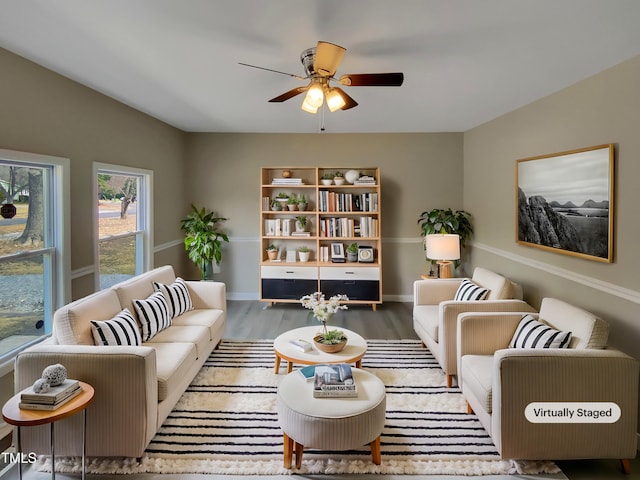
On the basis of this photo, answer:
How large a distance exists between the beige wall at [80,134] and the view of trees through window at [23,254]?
0.23m

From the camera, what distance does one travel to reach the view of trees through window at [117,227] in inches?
156

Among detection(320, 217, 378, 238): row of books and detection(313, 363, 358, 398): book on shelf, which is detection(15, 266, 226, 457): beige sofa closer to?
detection(313, 363, 358, 398): book on shelf

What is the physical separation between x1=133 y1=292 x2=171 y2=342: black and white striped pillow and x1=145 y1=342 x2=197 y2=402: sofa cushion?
118mm

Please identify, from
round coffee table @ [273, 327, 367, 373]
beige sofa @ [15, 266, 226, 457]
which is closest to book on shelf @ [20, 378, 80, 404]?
beige sofa @ [15, 266, 226, 457]

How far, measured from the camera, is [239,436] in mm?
2514

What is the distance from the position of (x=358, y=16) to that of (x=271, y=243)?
13.3 ft

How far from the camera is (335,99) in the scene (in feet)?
8.83

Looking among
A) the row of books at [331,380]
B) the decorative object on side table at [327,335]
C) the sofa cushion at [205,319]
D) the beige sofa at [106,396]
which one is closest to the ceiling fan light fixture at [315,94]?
the decorative object on side table at [327,335]

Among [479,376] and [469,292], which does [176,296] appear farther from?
[469,292]

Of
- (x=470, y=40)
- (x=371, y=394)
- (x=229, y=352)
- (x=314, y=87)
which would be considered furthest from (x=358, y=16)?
(x=229, y=352)

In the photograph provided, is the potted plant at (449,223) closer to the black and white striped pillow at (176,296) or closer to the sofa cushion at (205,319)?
the sofa cushion at (205,319)

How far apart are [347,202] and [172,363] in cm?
347

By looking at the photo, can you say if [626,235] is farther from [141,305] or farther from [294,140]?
[294,140]

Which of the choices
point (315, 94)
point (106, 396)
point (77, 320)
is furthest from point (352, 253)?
point (106, 396)
